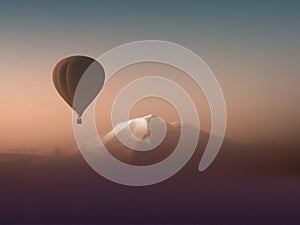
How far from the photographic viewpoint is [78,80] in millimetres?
7023

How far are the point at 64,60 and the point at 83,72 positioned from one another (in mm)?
412

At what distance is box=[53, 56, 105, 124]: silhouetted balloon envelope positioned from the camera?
654 centimetres

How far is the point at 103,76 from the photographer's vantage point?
665cm

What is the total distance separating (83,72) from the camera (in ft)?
22.4

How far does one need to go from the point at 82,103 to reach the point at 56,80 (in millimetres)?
397

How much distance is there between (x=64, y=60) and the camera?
646 cm

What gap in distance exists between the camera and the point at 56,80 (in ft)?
21.9

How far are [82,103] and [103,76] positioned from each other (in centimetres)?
42

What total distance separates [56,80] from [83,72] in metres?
0.34

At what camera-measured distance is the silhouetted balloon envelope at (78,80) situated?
6.54m

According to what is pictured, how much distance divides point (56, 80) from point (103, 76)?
1.72ft

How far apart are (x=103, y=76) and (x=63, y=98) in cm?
55
